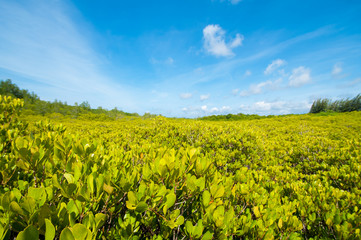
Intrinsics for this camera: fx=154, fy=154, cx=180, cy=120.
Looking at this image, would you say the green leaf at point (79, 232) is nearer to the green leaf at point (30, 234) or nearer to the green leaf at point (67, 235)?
the green leaf at point (67, 235)

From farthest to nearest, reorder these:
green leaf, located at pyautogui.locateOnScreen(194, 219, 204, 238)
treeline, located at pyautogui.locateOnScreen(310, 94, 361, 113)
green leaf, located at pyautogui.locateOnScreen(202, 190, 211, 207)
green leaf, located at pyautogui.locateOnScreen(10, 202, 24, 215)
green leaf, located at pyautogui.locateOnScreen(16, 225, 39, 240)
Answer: treeline, located at pyautogui.locateOnScreen(310, 94, 361, 113)
green leaf, located at pyautogui.locateOnScreen(202, 190, 211, 207)
green leaf, located at pyautogui.locateOnScreen(194, 219, 204, 238)
green leaf, located at pyautogui.locateOnScreen(10, 202, 24, 215)
green leaf, located at pyautogui.locateOnScreen(16, 225, 39, 240)

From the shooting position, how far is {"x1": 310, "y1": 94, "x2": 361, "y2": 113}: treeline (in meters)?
36.2

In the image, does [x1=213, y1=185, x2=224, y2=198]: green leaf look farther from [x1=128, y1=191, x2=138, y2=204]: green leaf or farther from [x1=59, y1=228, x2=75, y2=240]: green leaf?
[x1=59, y1=228, x2=75, y2=240]: green leaf

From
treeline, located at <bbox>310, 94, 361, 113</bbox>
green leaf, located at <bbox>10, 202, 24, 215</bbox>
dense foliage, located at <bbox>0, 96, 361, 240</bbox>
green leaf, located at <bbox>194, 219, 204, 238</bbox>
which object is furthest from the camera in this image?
treeline, located at <bbox>310, 94, 361, 113</bbox>

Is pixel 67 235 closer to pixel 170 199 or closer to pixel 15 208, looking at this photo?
pixel 15 208

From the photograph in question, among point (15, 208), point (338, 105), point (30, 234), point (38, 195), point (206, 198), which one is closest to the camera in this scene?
point (30, 234)

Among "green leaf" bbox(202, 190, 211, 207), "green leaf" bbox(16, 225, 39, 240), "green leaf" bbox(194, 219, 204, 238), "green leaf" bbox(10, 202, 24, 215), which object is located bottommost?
"green leaf" bbox(194, 219, 204, 238)

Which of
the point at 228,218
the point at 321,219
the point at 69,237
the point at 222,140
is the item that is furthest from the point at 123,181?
the point at 222,140

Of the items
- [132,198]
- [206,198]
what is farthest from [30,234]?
[206,198]

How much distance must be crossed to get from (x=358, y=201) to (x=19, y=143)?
4.29 m

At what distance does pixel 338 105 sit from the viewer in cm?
3966

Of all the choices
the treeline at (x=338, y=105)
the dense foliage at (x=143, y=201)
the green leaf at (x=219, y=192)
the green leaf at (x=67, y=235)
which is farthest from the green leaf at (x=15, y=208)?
the treeline at (x=338, y=105)

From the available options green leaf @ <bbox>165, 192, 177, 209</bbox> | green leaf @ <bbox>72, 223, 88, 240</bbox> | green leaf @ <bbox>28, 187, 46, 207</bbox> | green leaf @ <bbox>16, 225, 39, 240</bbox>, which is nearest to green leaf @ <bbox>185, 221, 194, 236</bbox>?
green leaf @ <bbox>165, 192, 177, 209</bbox>

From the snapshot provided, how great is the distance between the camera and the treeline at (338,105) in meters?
36.2
